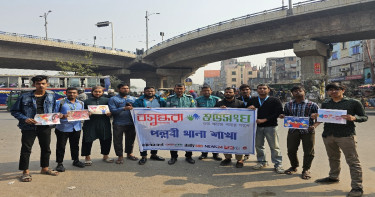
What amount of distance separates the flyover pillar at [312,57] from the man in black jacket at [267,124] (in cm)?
2077

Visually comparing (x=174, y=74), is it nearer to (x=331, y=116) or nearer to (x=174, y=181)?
(x=174, y=181)

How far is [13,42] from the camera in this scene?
27.4m

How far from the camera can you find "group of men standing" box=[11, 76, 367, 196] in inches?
158

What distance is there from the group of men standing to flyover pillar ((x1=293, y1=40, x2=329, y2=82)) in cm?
2018

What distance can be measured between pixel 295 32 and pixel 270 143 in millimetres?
21520

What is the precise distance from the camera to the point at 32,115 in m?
4.70

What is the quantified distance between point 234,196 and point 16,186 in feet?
11.5

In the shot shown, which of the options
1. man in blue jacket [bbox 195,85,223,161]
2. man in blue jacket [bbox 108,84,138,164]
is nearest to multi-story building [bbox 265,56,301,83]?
man in blue jacket [bbox 195,85,223,161]

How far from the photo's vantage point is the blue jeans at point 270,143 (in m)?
4.99

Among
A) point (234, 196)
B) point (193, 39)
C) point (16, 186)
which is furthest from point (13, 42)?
point (234, 196)

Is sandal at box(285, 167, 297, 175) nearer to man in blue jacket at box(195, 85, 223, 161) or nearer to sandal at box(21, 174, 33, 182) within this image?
man in blue jacket at box(195, 85, 223, 161)

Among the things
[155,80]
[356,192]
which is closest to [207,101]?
[356,192]

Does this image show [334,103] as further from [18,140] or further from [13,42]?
[13,42]

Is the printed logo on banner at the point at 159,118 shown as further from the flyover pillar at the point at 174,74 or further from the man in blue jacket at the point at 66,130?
the flyover pillar at the point at 174,74
